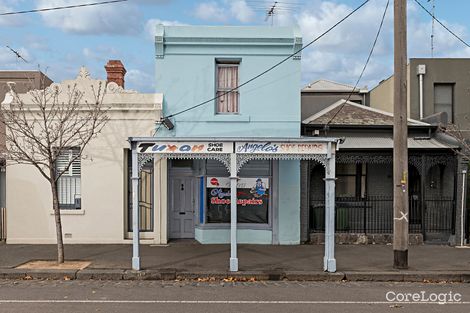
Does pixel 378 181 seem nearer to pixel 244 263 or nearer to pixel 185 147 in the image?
pixel 244 263

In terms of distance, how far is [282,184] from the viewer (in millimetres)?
15039

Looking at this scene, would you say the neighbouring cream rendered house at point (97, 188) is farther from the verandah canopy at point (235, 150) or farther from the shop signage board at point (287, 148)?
the shop signage board at point (287, 148)

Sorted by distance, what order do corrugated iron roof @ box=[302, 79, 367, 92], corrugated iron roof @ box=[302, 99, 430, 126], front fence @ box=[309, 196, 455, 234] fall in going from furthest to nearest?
corrugated iron roof @ box=[302, 79, 367, 92]
corrugated iron roof @ box=[302, 99, 430, 126]
front fence @ box=[309, 196, 455, 234]

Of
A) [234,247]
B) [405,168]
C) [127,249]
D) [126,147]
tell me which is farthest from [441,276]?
[126,147]

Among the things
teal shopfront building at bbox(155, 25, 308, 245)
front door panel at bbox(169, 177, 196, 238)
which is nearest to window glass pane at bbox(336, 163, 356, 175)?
teal shopfront building at bbox(155, 25, 308, 245)

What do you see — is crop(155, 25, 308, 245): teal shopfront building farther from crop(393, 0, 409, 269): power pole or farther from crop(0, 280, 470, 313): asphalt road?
crop(0, 280, 470, 313): asphalt road

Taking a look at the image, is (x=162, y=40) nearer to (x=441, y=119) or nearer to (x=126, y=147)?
(x=126, y=147)

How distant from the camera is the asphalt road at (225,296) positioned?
7.85 metres

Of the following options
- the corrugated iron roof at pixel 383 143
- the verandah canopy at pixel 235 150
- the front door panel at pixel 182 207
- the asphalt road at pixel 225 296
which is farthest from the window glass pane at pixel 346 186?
the asphalt road at pixel 225 296

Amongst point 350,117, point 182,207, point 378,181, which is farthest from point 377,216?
point 182,207

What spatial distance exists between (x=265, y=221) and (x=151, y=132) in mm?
4399

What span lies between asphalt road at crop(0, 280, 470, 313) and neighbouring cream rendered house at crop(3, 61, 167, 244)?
15.0 ft

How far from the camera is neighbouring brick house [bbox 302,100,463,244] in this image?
15.1 meters

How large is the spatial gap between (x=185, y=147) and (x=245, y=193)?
4344mm
